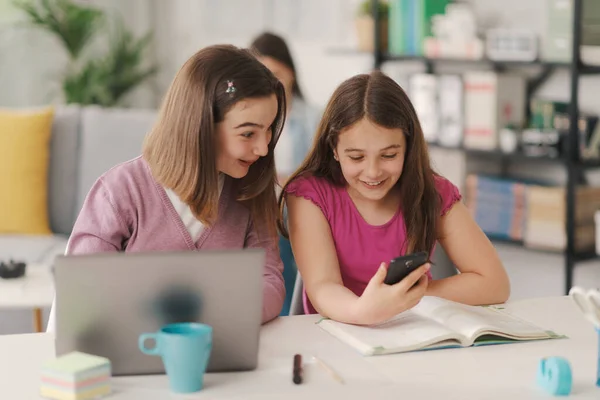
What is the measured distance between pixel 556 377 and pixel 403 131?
0.70 meters

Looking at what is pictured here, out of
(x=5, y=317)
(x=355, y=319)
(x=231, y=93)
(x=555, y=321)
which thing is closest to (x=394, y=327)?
(x=355, y=319)

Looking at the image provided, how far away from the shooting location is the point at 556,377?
1316 millimetres

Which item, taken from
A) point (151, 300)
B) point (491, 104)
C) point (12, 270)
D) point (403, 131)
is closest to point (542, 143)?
point (491, 104)

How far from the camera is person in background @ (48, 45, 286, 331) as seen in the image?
5.57 feet

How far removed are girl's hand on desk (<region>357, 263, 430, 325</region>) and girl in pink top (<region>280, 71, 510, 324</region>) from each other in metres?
0.15

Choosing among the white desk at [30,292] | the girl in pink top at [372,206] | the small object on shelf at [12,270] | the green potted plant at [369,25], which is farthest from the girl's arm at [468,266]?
the green potted plant at [369,25]

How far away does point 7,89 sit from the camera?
511cm

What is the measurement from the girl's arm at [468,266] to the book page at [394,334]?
19 centimetres

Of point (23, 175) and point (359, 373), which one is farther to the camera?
point (23, 175)

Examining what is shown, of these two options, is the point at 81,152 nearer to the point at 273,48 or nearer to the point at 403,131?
the point at 273,48

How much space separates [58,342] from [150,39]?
445 cm

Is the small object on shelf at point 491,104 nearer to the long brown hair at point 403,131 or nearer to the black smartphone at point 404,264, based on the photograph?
the long brown hair at point 403,131

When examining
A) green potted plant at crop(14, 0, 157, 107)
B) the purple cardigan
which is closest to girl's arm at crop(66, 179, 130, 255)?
the purple cardigan

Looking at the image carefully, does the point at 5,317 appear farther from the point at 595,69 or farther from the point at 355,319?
the point at 595,69
